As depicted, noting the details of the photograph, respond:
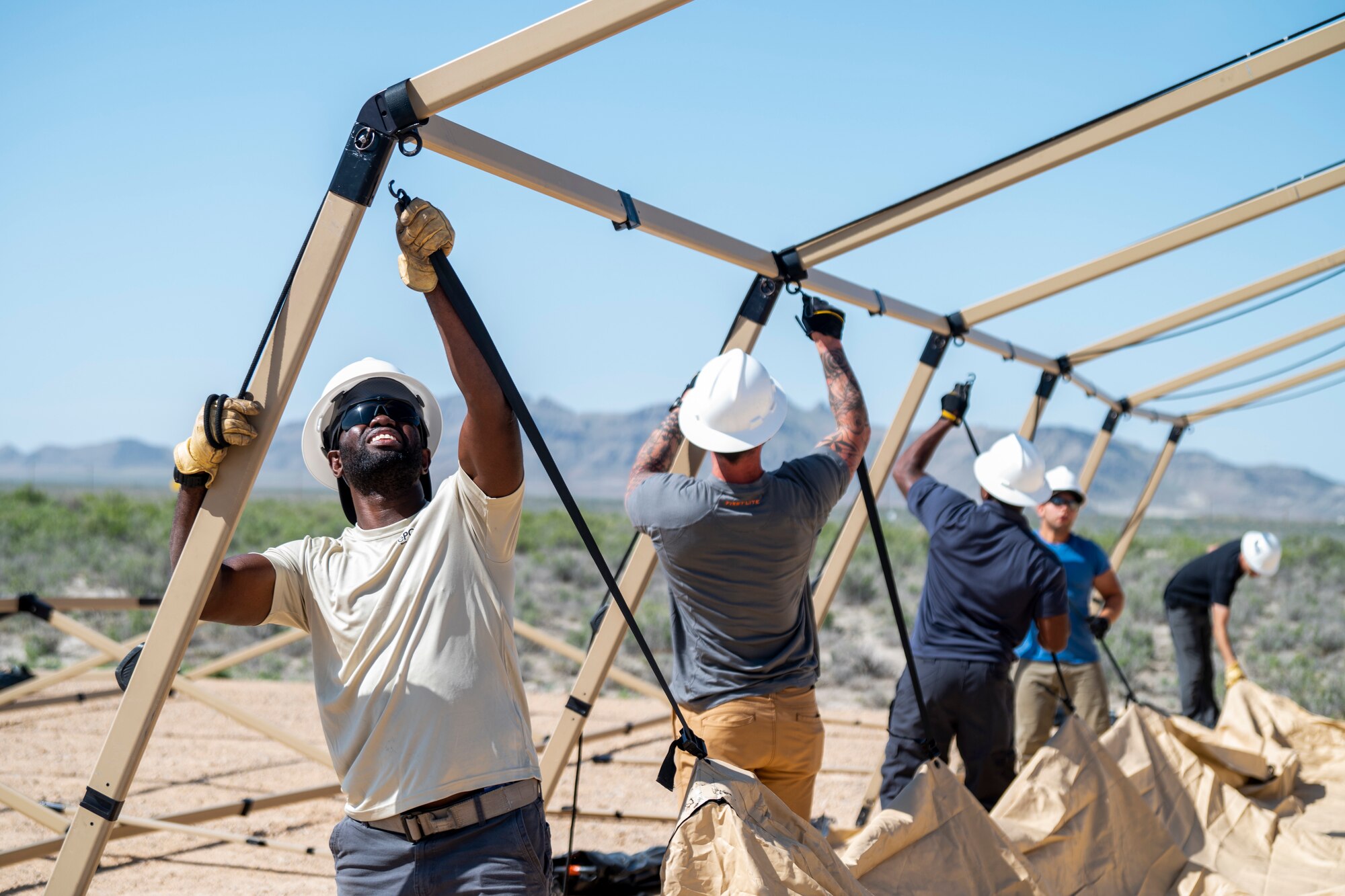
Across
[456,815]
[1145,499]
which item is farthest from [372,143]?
[1145,499]

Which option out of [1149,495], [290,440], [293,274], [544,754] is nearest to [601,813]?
[544,754]

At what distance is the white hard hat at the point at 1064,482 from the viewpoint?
6477 mm

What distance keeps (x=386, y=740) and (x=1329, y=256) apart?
556 cm

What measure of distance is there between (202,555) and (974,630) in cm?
336

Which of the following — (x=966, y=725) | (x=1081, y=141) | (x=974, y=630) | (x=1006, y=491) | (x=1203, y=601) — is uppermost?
(x=1081, y=141)

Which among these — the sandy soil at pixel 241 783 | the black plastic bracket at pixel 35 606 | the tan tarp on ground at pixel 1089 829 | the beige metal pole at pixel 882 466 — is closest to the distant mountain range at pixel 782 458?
the sandy soil at pixel 241 783

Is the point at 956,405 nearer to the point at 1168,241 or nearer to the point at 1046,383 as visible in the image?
the point at 1168,241

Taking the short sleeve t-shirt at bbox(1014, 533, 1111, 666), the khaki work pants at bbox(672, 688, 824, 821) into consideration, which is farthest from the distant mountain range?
the khaki work pants at bbox(672, 688, 824, 821)

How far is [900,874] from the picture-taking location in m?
3.50

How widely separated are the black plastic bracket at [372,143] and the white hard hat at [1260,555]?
7.22 metres

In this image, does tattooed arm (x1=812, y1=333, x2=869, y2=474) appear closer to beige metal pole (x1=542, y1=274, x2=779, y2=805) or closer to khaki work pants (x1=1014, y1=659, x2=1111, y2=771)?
beige metal pole (x1=542, y1=274, x2=779, y2=805)

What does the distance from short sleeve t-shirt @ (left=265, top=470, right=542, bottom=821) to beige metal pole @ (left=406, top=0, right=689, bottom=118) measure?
84 cm

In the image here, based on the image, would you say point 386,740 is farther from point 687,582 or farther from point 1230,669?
point 1230,669

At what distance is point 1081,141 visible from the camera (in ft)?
13.4
